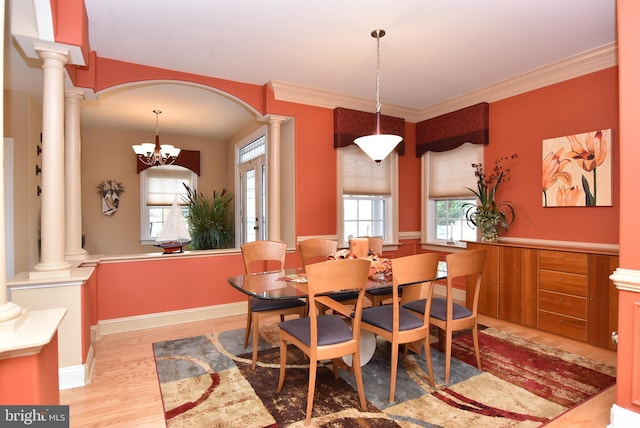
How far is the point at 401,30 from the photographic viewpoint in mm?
3023

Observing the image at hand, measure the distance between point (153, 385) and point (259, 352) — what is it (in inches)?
34.6

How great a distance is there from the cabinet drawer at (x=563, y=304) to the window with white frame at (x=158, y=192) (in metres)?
5.95

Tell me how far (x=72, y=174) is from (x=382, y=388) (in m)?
3.34

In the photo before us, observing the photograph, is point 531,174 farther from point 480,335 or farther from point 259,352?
point 259,352

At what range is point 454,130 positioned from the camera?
15.9ft

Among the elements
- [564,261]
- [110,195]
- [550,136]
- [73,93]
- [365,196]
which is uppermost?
[73,93]

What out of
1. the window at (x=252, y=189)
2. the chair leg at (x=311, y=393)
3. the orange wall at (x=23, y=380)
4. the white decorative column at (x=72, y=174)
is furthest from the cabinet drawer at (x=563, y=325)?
the white decorative column at (x=72, y=174)

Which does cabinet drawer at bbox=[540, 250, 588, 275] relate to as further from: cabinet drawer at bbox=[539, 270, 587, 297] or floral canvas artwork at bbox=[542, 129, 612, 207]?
floral canvas artwork at bbox=[542, 129, 612, 207]

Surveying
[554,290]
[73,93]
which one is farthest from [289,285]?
[73,93]

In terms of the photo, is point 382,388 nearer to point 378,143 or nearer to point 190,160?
point 378,143

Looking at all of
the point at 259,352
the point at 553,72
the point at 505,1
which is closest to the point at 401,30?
the point at 505,1

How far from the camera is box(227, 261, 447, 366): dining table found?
2.34 m

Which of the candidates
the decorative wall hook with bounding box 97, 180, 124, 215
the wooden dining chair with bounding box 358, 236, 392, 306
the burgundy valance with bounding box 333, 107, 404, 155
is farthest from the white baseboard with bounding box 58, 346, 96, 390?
the decorative wall hook with bounding box 97, 180, 124, 215

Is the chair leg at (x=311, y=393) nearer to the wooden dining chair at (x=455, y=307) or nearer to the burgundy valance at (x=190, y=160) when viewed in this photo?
the wooden dining chair at (x=455, y=307)
